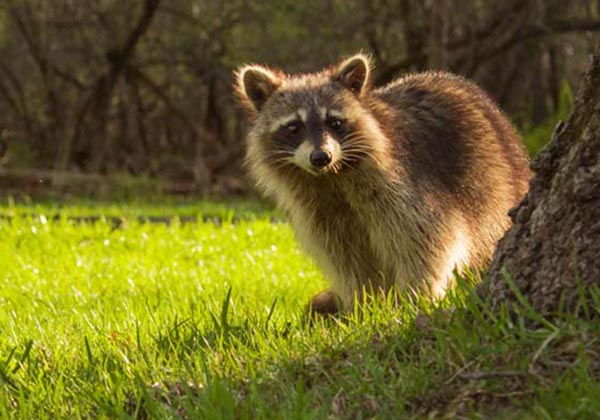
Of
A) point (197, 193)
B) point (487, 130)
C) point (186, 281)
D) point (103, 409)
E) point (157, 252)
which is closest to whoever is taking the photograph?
point (103, 409)

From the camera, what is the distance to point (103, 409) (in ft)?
10.0

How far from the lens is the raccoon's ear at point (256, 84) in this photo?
5.52 metres

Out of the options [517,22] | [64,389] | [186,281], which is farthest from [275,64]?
[64,389]

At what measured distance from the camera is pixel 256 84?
5570 millimetres

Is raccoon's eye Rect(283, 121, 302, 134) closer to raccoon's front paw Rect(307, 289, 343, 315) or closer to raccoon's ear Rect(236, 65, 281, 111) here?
raccoon's ear Rect(236, 65, 281, 111)

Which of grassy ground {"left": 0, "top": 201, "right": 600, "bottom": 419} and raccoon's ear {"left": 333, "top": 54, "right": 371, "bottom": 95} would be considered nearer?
grassy ground {"left": 0, "top": 201, "right": 600, "bottom": 419}

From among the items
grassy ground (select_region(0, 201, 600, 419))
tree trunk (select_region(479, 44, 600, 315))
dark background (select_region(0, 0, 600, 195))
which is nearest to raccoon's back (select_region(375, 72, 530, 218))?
grassy ground (select_region(0, 201, 600, 419))

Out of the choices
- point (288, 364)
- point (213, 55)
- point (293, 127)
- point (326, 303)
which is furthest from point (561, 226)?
point (213, 55)

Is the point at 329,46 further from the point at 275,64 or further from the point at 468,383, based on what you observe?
the point at 468,383

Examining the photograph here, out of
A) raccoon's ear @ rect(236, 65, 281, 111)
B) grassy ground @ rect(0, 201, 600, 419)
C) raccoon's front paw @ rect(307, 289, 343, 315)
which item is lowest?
raccoon's front paw @ rect(307, 289, 343, 315)

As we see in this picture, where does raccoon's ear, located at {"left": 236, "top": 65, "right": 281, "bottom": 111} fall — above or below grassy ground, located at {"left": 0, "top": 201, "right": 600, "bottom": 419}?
above

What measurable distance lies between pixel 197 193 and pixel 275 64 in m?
3.60

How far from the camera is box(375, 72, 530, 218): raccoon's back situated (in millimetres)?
5086

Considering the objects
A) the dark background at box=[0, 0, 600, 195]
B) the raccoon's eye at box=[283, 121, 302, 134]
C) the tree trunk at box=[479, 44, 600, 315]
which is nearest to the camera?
the tree trunk at box=[479, 44, 600, 315]
